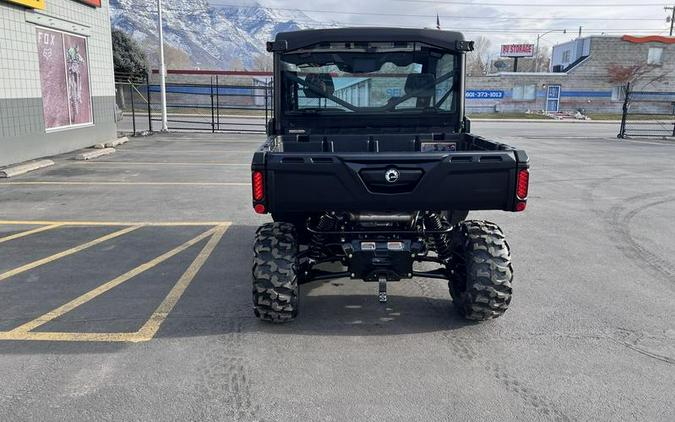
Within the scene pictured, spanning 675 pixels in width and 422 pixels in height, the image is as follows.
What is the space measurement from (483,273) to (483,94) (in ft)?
160

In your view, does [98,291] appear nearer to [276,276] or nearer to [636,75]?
[276,276]

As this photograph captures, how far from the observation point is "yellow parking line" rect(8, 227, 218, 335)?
462 centimetres

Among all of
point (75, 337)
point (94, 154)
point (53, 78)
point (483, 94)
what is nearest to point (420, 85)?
point (75, 337)

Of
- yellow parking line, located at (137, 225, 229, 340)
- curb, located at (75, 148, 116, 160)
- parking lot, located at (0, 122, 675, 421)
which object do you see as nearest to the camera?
parking lot, located at (0, 122, 675, 421)

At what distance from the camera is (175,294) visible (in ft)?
17.6

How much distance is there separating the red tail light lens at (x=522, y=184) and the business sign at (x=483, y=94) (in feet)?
157

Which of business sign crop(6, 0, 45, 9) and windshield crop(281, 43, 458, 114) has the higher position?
business sign crop(6, 0, 45, 9)

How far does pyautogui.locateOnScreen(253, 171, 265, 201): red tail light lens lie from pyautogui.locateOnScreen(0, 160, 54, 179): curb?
10227 mm

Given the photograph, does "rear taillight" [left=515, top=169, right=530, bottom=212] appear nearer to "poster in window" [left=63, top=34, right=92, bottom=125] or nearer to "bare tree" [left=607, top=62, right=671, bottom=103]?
"poster in window" [left=63, top=34, right=92, bottom=125]

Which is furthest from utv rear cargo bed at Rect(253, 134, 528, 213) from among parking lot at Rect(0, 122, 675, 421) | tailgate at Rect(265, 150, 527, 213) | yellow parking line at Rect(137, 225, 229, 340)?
yellow parking line at Rect(137, 225, 229, 340)

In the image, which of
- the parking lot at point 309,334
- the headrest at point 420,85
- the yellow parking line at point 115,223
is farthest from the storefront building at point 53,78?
the headrest at point 420,85

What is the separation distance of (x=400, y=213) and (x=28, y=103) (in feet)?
41.4

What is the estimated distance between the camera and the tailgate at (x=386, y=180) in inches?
161

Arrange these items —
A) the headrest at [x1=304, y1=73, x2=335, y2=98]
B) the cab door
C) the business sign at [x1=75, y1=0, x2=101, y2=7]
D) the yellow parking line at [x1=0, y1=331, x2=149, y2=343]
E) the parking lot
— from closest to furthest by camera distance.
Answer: the parking lot
the yellow parking line at [x1=0, y1=331, x2=149, y2=343]
the headrest at [x1=304, y1=73, x2=335, y2=98]
the business sign at [x1=75, y1=0, x2=101, y2=7]
the cab door
